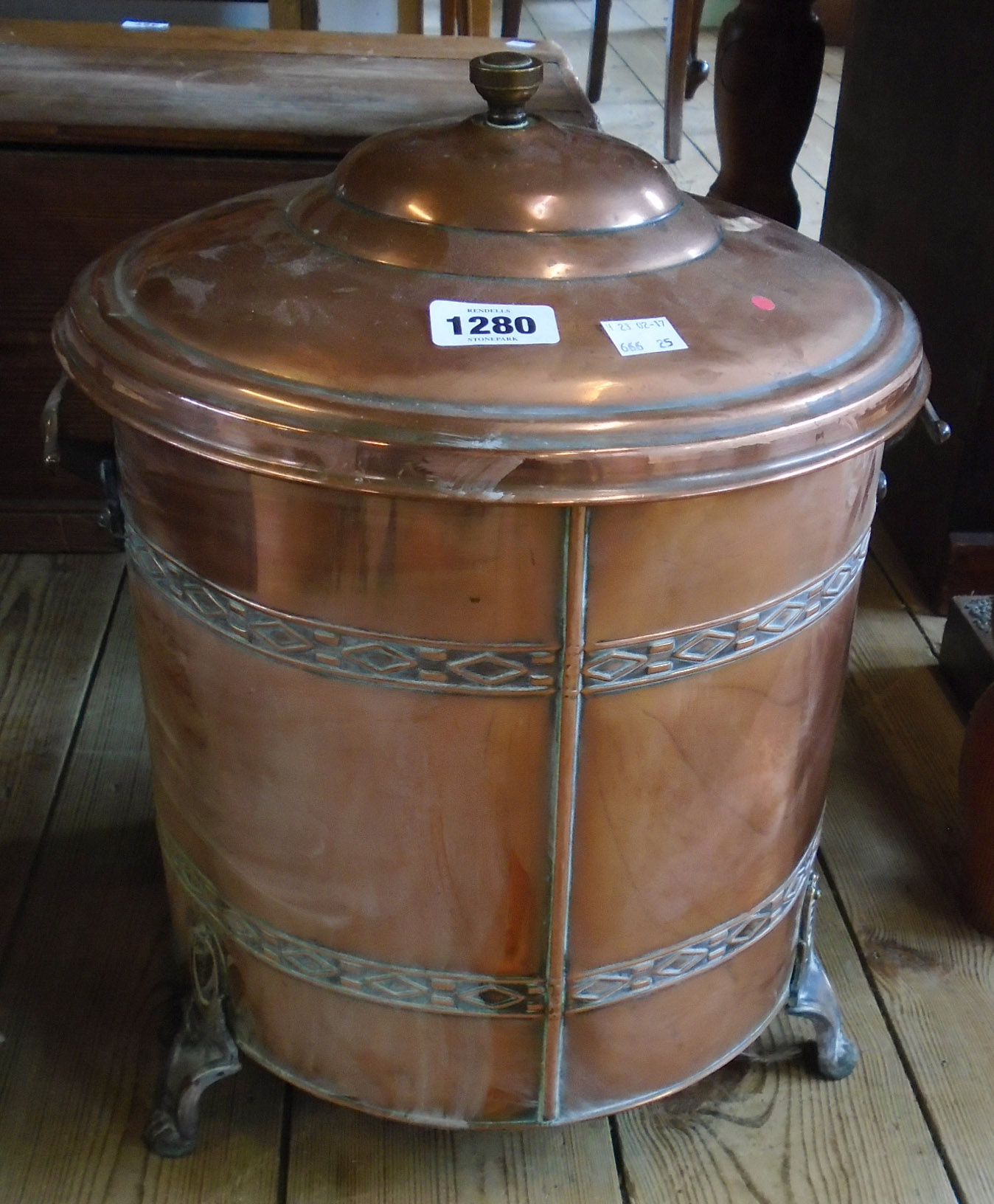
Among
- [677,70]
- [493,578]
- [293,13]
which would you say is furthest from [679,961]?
[677,70]

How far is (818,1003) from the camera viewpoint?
1144mm

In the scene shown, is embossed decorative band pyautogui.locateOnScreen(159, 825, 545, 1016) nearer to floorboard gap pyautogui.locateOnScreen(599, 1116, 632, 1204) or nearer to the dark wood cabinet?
floorboard gap pyautogui.locateOnScreen(599, 1116, 632, 1204)

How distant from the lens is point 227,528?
0.79m

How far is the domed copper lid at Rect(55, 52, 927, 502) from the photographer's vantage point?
700mm

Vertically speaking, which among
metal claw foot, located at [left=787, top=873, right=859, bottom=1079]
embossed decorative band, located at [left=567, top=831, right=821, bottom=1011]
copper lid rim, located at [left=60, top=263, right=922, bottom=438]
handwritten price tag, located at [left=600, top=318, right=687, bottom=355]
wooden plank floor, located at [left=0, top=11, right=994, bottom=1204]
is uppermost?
handwritten price tag, located at [left=600, top=318, right=687, bottom=355]

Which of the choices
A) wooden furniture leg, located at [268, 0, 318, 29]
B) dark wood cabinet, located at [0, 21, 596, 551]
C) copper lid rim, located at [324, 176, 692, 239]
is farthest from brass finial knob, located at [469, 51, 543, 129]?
wooden furniture leg, located at [268, 0, 318, 29]

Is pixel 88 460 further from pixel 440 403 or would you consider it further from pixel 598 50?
pixel 598 50

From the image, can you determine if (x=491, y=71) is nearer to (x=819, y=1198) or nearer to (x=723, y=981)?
(x=723, y=981)

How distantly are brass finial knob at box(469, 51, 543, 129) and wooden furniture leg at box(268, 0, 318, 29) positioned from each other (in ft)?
6.45

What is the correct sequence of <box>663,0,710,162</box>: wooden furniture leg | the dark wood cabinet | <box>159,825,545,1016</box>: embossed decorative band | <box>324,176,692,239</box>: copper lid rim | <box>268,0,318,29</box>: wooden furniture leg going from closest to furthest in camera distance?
<box>324,176,692,239</box>: copper lid rim
<box>159,825,545,1016</box>: embossed decorative band
the dark wood cabinet
<box>268,0,318,29</box>: wooden furniture leg
<box>663,0,710,162</box>: wooden furniture leg

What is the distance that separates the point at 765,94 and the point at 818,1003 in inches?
58.6

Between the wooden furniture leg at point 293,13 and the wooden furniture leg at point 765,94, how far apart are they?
0.94 metres

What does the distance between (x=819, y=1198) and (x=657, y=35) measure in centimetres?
498

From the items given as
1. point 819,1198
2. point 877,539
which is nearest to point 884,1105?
point 819,1198
